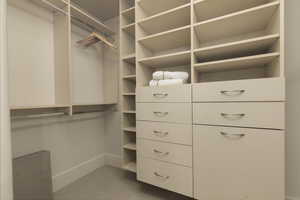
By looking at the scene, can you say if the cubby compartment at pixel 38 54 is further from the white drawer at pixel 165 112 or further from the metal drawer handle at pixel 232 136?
the metal drawer handle at pixel 232 136

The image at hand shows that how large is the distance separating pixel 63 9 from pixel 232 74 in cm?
167

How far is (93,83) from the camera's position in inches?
70.1

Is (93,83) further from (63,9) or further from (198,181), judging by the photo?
(198,181)

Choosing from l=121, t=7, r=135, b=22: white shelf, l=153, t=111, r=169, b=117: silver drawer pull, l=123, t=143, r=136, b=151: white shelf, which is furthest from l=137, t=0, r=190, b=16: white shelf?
l=123, t=143, r=136, b=151: white shelf

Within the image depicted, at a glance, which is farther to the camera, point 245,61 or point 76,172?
point 76,172

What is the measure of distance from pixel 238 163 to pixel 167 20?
1285 millimetres

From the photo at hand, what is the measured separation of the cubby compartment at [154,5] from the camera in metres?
1.25

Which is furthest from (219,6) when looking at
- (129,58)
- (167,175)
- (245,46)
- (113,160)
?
(113,160)

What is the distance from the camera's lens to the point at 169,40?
130 cm

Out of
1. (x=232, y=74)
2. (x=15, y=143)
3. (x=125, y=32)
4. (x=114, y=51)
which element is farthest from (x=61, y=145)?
(x=232, y=74)

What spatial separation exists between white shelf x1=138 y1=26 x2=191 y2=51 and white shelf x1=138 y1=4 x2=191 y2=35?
161 millimetres

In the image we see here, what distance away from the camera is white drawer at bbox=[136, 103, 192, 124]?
102cm

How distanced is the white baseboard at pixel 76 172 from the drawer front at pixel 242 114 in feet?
4.69

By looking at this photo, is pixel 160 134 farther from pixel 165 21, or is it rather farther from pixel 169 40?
pixel 165 21
